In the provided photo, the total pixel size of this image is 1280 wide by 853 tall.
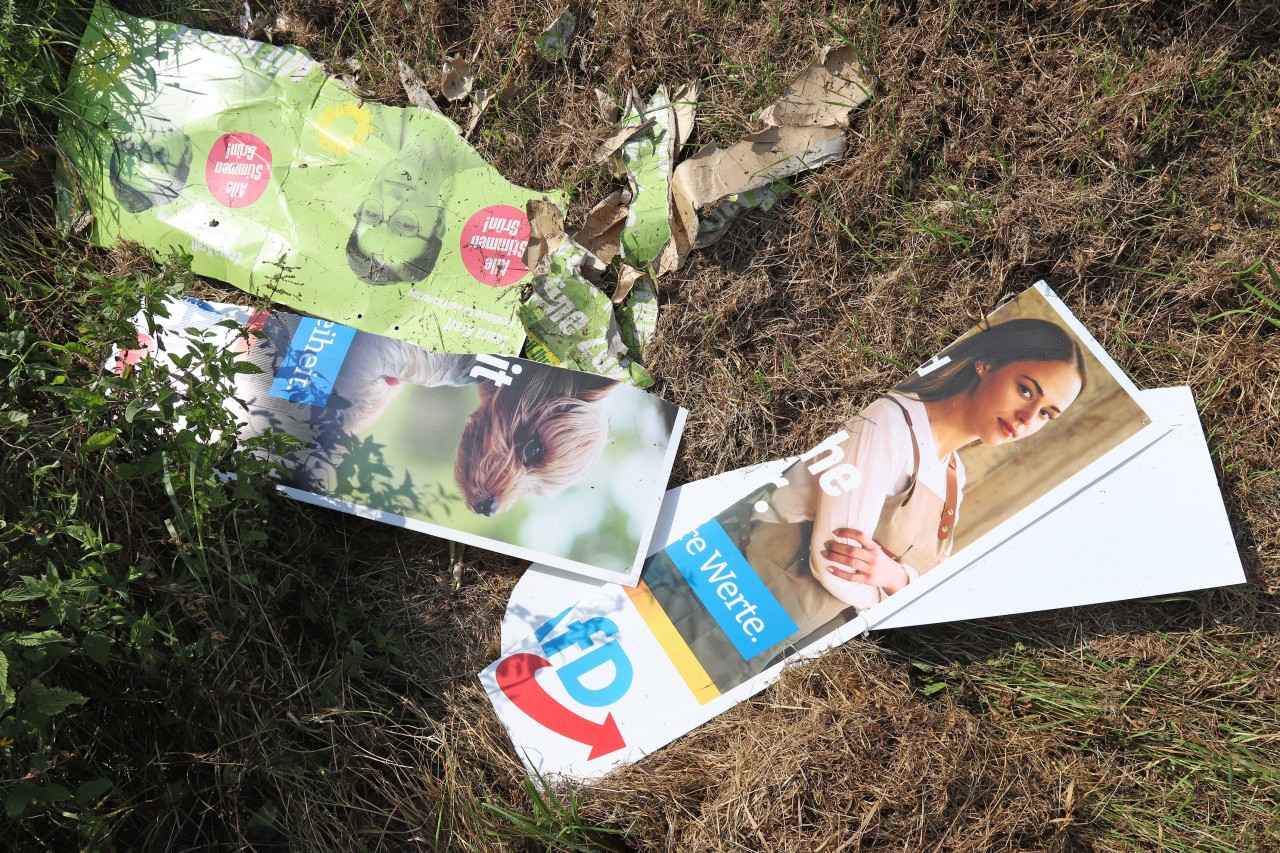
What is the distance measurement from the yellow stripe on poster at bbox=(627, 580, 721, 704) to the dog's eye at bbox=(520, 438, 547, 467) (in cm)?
35

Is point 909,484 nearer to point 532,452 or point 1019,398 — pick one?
point 1019,398

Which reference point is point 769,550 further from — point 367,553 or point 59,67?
point 59,67

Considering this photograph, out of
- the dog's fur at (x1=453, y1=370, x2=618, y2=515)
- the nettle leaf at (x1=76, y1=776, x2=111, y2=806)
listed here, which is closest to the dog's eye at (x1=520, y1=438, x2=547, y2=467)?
the dog's fur at (x1=453, y1=370, x2=618, y2=515)

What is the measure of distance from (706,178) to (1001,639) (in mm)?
1174

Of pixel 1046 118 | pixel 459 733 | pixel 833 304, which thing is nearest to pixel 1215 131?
pixel 1046 118

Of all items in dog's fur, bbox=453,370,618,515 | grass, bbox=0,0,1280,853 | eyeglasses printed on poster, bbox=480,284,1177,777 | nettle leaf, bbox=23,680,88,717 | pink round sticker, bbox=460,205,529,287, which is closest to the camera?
nettle leaf, bbox=23,680,88,717

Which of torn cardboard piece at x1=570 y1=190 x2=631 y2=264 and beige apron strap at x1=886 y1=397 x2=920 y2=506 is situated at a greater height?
torn cardboard piece at x1=570 y1=190 x2=631 y2=264

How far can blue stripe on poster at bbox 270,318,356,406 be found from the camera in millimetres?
1931

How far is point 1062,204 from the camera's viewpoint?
1825mm

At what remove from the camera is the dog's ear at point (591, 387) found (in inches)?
74.6

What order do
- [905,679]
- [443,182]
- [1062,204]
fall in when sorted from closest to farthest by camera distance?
[905,679]
[1062,204]
[443,182]

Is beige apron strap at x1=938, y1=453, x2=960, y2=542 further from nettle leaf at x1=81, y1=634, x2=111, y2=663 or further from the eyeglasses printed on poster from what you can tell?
nettle leaf at x1=81, y1=634, x2=111, y2=663

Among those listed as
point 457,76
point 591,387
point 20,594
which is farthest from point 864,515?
point 20,594

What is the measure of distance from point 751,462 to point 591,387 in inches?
15.4
